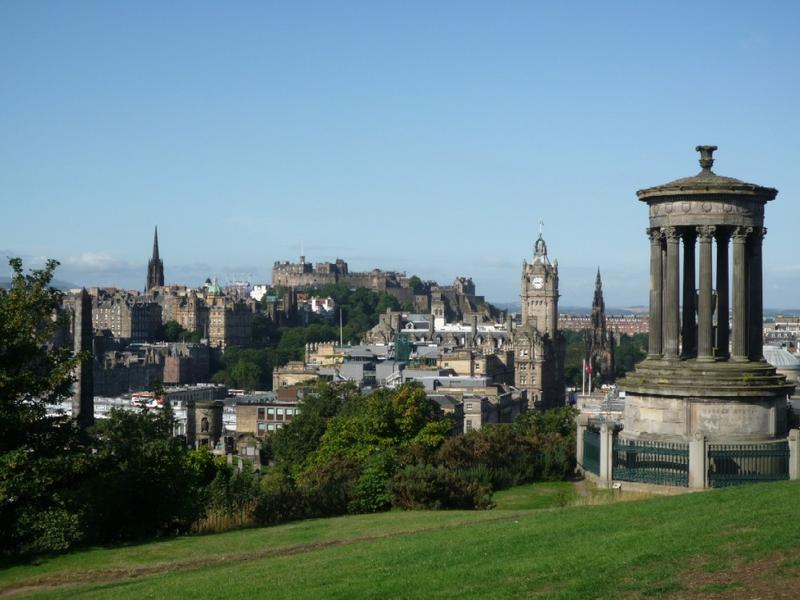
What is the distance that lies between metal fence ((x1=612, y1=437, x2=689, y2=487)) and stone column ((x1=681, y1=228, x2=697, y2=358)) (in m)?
2.63

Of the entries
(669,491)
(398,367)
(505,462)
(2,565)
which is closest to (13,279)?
(2,565)

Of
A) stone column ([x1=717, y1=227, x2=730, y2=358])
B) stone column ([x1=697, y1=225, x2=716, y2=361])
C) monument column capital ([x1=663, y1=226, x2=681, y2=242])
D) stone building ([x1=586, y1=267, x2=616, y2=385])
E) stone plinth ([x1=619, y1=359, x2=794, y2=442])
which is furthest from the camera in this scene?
stone building ([x1=586, y1=267, x2=616, y2=385])

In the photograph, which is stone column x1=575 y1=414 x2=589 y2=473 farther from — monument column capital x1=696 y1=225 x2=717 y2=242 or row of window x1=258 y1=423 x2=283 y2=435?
row of window x1=258 y1=423 x2=283 y2=435

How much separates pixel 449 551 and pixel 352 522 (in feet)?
18.4

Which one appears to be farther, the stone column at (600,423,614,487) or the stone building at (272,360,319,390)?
the stone building at (272,360,319,390)

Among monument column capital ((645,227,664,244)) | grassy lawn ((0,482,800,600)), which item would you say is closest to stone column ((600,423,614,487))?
grassy lawn ((0,482,800,600))

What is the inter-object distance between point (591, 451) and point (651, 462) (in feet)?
6.48

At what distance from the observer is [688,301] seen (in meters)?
26.3

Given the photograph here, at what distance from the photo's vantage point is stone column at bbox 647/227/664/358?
25234 millimetres

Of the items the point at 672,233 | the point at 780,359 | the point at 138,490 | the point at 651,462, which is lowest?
the point at 138,490

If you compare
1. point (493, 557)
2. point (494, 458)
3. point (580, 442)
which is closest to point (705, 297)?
point (580, 442)

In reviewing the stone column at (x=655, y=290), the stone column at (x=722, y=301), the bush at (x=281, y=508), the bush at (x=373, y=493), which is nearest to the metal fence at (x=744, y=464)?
the stone column at (x=722, y=301)

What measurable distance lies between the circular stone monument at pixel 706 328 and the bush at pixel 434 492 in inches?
125

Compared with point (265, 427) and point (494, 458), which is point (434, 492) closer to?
point (494, 458)
